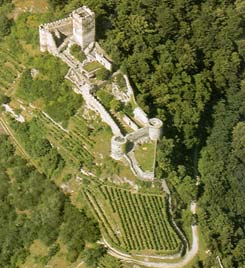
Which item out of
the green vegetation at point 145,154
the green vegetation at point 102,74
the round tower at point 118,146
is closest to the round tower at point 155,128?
the green vegetation at point 145,154

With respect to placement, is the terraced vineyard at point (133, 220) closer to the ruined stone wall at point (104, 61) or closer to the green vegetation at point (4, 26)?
the ruined stone wall at point (104, 61)

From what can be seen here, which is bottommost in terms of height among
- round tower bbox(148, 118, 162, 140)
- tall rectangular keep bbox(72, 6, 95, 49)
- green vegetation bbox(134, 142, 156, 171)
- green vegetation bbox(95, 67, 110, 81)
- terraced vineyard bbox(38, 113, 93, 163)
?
green vegetation bbox(134, 142, 156, 171)

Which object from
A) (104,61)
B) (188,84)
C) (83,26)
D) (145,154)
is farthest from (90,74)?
(188,84)

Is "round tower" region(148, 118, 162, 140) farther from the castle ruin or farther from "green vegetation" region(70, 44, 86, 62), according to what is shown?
"green vegetation" region(70, 44, 86, 62)

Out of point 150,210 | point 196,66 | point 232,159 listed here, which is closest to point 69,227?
point 150,210

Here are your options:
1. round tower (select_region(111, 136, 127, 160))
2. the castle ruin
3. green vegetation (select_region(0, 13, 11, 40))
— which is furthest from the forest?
round tower (select_region(111, 136, 127, 160))

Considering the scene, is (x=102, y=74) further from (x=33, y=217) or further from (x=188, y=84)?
(x=33, y=217)
